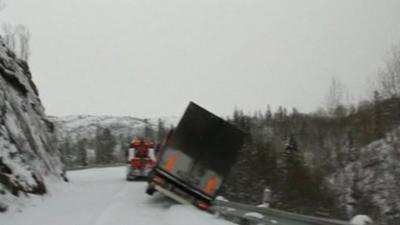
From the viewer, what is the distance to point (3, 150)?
18.5 m

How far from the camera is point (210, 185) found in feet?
63.8

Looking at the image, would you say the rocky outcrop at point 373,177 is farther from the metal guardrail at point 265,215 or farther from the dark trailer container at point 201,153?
the metal guardrail at point 265,215

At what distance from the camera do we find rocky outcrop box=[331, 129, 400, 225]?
53.6 metres

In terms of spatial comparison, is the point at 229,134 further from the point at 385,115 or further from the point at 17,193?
the point at 385,115

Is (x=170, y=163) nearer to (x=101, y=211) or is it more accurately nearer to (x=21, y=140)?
(x=101, y=211)

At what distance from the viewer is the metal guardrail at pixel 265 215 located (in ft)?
33.2

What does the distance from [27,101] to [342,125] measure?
203 ft

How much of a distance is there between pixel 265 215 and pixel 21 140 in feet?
37.1

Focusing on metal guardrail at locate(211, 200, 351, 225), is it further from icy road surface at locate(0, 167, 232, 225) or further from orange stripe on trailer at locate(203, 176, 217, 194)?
orange stripe on trailer at locate(203, 176, 217, 194)

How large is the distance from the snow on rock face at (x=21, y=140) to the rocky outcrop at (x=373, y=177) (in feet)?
103

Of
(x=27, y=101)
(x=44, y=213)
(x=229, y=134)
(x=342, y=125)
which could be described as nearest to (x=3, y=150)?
(x=44, y=213)

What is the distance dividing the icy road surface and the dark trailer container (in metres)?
0.83

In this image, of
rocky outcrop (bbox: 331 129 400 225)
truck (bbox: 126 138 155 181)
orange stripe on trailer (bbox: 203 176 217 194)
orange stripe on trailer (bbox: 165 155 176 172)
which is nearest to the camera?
orange stripe on trailer (bbox: 203 176 217 194)

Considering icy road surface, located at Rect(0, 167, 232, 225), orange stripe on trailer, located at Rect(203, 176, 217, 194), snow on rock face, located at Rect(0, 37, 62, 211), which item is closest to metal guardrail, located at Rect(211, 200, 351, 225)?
icy road surface, located at Rect(0, 167, 232, 225)
